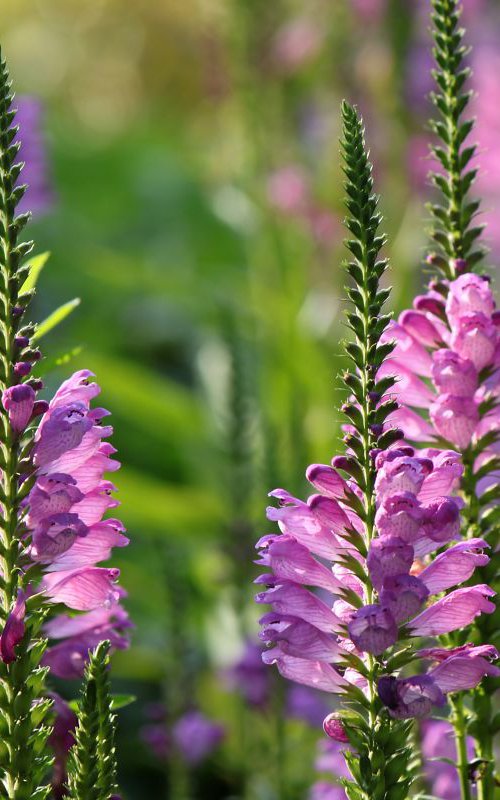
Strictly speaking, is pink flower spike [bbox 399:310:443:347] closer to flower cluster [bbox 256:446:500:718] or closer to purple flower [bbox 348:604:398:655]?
flower cluster [bbox 256:446:500:718]

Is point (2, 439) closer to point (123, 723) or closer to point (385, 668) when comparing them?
point (385, 668)

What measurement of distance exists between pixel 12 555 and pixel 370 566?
1.20 feet

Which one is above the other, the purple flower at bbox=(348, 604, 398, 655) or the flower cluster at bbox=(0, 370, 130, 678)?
the flower cluster at bbox=(0, 370, 130, 678)

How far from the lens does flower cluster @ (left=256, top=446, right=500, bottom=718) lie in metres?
1.26

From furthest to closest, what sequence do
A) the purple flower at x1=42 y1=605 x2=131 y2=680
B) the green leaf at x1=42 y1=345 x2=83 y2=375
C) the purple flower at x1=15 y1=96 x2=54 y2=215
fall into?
the purple flower at x1=15 y1=96 x2=54 y2=215
the green leaf at x1=42 y1=345 x2=83 y2=375
the purple flower at x1=42 y1=605 x2=131 y2=680

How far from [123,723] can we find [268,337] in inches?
102

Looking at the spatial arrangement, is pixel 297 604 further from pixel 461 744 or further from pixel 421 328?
pixel 421 328

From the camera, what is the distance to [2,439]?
1.27m

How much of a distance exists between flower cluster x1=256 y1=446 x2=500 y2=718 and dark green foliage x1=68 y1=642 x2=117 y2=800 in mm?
196

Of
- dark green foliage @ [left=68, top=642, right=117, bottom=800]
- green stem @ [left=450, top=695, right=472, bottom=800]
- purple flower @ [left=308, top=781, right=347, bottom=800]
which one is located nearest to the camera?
dark green foliage @ [left=68, top=642, right=117, bottom=800]

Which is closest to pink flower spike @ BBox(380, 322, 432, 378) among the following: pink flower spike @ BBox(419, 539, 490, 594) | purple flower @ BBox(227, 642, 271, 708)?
pink flower spike @ BBox(419, 539, 490, 594)

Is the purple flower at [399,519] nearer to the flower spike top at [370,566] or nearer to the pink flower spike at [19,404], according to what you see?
the flower spike top at [370,566]

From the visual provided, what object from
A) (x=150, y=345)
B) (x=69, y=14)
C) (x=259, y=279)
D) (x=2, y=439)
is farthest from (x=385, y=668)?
(x=69, y=14)

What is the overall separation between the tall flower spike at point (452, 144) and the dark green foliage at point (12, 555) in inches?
22.1
